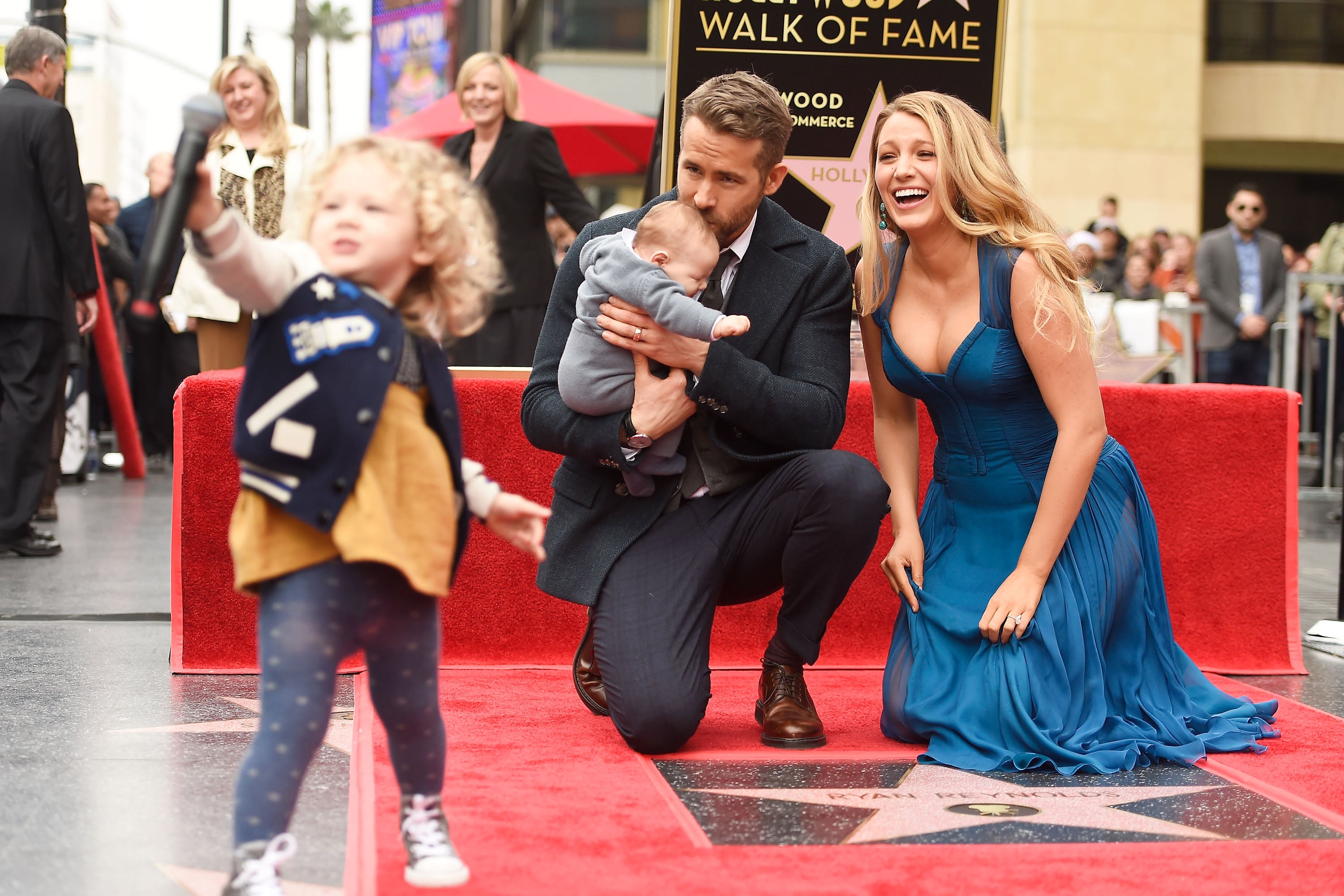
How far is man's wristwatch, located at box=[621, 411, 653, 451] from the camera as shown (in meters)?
3.13

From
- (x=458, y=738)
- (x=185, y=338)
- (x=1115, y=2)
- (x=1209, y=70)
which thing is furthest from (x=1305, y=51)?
(x=458, y=738)

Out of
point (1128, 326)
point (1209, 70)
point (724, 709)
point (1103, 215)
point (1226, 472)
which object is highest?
point (1209, 70)

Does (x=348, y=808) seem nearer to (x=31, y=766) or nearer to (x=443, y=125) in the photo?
(x=31, y=766)

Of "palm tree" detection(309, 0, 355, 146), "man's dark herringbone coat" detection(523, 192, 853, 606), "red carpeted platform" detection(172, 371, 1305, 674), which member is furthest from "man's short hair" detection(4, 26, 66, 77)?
"palm tree" detection(309, 0, 355, 146)

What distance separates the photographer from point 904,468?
350 centimetres

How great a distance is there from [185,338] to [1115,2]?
A: 51.6ft

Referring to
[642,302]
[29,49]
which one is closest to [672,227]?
[642,302]

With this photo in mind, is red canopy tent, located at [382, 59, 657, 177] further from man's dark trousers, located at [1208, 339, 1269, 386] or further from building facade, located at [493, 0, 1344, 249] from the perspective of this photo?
building facade, located at [493, 0, 1344, 249]

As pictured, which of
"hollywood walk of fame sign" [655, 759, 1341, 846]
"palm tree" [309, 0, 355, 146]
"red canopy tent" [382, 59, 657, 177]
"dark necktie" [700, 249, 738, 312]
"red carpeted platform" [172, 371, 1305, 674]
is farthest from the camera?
"palm tree" [309, 0, 355, 146]

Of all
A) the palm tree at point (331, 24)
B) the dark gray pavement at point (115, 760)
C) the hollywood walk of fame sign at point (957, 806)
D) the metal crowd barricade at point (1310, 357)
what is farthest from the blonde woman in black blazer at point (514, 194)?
the palm tree at point (331, 24)

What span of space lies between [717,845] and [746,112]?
1536 mm

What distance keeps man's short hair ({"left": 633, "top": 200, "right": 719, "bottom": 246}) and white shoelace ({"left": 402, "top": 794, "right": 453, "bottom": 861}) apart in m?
1.34

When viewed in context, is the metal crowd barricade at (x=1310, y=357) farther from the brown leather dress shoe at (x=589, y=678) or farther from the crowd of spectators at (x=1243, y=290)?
the brown leather dress shoe at (x=589, y=678)

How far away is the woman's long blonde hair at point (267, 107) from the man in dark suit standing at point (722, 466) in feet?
8.02
